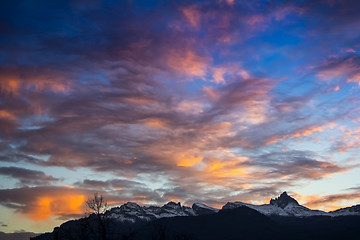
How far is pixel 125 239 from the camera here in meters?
95.0

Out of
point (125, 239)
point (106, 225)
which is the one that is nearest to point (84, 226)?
point (106, 225)

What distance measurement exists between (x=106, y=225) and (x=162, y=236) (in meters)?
34.7

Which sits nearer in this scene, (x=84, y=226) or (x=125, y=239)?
(x=84, y=226)

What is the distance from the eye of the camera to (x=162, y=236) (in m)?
114

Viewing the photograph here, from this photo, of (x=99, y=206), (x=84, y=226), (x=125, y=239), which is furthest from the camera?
(x=125, y=239)

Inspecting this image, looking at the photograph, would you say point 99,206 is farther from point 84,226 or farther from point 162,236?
point 162,236

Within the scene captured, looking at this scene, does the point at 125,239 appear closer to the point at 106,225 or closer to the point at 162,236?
the point at 106,225

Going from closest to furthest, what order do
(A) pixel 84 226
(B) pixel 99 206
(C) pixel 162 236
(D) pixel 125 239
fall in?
(B) pixel 99 206 → (A) pixel 84 226 → (D) pixel 125 239 → (C) pixel 162 236

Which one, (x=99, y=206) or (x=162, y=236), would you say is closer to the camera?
(x=99, y=206)

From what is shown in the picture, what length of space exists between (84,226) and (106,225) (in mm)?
6516

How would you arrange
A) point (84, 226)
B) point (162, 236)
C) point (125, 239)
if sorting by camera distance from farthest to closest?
point (162, 236), point (125, 239), point (84, 226)

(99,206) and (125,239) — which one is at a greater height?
(99,206)

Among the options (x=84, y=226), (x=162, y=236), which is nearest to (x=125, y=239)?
(x=84, y=226)

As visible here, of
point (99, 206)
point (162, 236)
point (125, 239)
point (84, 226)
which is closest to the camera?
point (99, 206)
